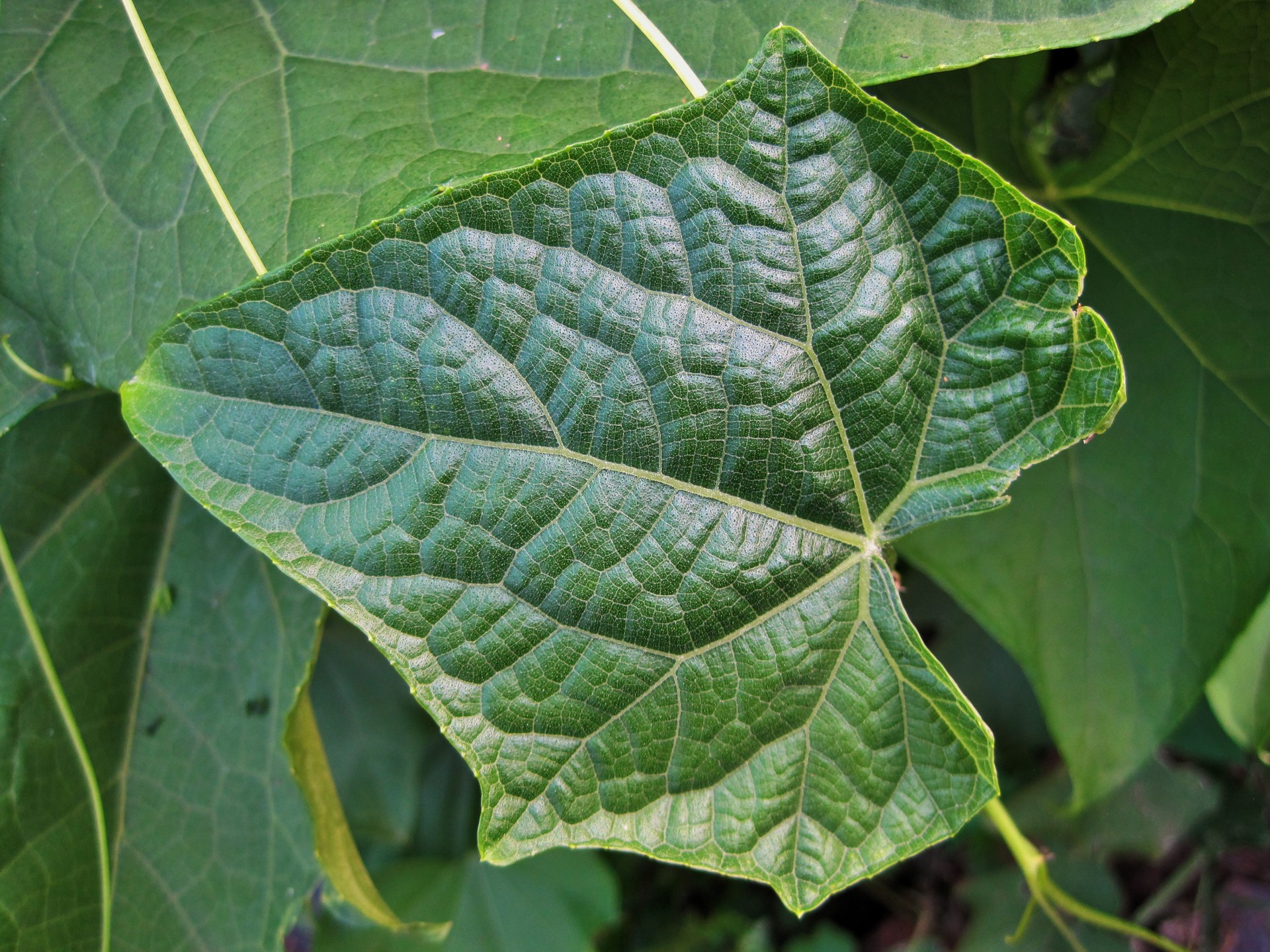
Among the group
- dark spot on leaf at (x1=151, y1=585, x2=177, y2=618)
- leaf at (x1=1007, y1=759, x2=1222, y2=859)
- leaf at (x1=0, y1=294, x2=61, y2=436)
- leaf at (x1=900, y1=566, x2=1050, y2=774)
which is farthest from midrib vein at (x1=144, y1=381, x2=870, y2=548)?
leaf at (x1=1007, y1=759, x2=1222, y2=859)

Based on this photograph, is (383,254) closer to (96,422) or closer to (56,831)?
(96,422)

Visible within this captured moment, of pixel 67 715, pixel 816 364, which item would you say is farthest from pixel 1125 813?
pixel 67 715

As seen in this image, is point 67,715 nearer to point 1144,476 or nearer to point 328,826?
point 328,826

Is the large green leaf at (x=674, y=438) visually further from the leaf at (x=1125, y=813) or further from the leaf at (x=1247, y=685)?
the leaf at (x=1125, y=813)

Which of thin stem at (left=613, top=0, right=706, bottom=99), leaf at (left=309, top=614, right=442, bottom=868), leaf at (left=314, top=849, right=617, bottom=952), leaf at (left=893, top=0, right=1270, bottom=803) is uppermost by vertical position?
thin stem at (left=613, top=0, right=706, bottom=99)

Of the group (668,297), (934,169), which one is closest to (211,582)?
(668,297)

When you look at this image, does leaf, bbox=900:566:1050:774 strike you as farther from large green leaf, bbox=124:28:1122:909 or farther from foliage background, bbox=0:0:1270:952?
large green leaf, bbox=124:28:1122:909
